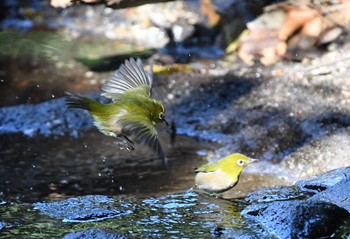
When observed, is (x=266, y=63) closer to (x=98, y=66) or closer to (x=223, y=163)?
(x=98, y=66)

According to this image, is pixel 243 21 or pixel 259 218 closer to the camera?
pixel 259 218

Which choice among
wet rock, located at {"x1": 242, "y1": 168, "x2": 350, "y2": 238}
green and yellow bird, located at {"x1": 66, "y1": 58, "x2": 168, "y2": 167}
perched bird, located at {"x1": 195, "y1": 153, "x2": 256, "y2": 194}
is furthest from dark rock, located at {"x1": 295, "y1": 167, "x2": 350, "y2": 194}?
green and yellow bird, located at {"x1": 66, "y1": 58, "x2": 168, "y2": 167}

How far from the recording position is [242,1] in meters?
8.12

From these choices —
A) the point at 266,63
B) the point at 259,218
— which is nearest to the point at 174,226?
the point at 259,218

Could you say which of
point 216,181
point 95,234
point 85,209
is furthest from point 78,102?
point 95,234

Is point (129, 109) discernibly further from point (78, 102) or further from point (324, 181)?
point (324, 181)

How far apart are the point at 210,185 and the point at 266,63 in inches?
126

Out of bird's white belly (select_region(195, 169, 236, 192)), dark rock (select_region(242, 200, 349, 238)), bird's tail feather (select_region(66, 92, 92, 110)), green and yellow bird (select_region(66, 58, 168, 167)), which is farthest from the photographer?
bird's white belly (select_region(195, 169, 236, 192))

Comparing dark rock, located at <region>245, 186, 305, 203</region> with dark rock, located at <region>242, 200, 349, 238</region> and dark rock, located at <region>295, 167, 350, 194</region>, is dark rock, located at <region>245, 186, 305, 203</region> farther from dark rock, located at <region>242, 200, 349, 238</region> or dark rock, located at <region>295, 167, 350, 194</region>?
dark rock, located at <region>242, 200, 349, 238</region>

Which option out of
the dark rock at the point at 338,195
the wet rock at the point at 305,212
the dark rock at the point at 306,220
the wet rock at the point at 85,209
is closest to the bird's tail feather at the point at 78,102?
the wet rock at the point at 85,209

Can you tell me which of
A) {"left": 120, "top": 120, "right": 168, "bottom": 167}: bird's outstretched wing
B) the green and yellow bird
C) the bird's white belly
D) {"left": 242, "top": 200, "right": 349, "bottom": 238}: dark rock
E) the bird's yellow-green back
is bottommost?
{"left": 242, "top": 200, "right": 349, "bottom": 238}: dark rock

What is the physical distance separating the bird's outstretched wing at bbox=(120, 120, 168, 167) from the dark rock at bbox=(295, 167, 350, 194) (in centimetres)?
101

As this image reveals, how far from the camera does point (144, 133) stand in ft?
13.4

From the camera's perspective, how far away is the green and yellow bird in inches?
165
